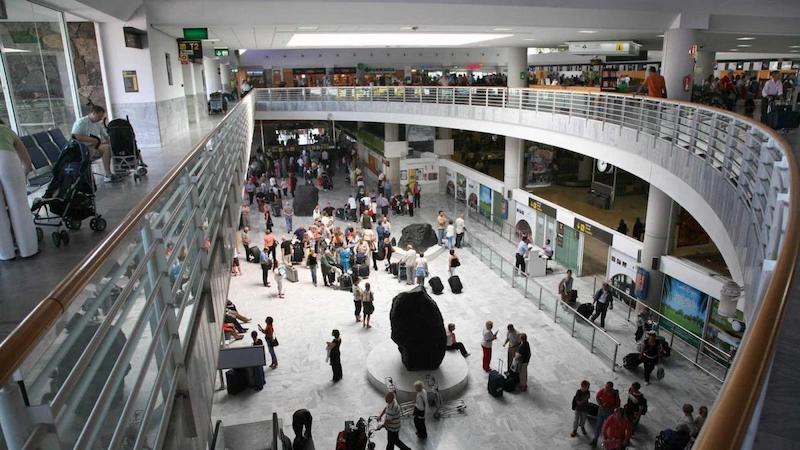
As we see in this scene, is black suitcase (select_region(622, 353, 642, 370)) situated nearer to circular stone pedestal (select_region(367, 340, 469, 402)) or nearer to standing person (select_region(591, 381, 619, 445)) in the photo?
standing person (select_region(591, 381, 619, 445))

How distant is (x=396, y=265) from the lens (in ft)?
56.4

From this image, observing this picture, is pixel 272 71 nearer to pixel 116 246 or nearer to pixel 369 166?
pixel 369 166

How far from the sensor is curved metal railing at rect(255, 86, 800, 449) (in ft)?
4.31

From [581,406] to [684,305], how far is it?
605 centimetres

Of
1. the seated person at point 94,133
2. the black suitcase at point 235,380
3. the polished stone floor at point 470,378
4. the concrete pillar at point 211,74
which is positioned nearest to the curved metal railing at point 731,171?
the polished stone floor at point 470,378

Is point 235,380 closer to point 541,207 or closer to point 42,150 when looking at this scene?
point 42,150

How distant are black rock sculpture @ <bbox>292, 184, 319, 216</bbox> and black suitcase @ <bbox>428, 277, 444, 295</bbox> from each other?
9782 mm

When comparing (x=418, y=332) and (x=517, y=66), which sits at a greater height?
(x=517, y=66)

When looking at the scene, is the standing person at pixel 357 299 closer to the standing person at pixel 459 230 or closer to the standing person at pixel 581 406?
the standing person at pixel 581 406

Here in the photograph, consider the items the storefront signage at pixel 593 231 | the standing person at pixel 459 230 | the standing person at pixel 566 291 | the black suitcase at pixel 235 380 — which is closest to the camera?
the black suitcase at pixel 235 380

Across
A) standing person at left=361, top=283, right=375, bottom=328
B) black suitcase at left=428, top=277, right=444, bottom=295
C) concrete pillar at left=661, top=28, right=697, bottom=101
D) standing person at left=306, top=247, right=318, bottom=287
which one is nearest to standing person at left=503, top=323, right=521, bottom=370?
standing person at left=361, top=283, right=375, bottom=328

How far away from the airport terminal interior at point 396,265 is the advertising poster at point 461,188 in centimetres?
101

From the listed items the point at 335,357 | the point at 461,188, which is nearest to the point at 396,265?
the point at 335,357

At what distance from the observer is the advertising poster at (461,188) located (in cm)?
2642
